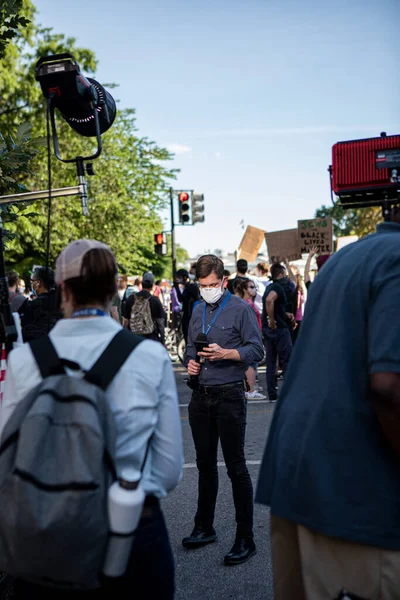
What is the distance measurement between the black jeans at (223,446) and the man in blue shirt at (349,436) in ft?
8.72

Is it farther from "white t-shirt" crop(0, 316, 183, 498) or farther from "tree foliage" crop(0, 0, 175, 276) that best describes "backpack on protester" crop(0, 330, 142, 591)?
"tree foliage" crop(0, 0, 175, 276)

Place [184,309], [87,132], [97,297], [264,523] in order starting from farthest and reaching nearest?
[184,309], [264,523], [87,132], [97,297]

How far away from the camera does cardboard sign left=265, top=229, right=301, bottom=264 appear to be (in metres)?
14.0

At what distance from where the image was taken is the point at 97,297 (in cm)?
235

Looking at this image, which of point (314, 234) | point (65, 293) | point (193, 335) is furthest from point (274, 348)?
point (65, 293)

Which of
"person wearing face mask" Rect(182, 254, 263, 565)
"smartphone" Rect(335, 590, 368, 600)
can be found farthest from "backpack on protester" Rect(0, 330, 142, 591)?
"person wearing face mask" Rect(182, 254, 263, 565)

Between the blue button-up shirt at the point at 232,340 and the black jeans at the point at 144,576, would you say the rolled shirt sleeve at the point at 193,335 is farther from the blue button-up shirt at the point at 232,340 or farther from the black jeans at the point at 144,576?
the black jeans at the point at 144,576

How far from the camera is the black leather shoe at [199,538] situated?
491cm

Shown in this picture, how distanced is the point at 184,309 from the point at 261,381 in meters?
1.96

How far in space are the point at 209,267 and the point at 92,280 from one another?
9.31ft

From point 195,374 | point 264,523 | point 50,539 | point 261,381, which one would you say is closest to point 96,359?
point 50,539

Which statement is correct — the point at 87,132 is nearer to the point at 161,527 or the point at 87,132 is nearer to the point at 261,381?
the point at 161,527

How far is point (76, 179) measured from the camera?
83.2ft

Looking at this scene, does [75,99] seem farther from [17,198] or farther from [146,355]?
[146,355]
